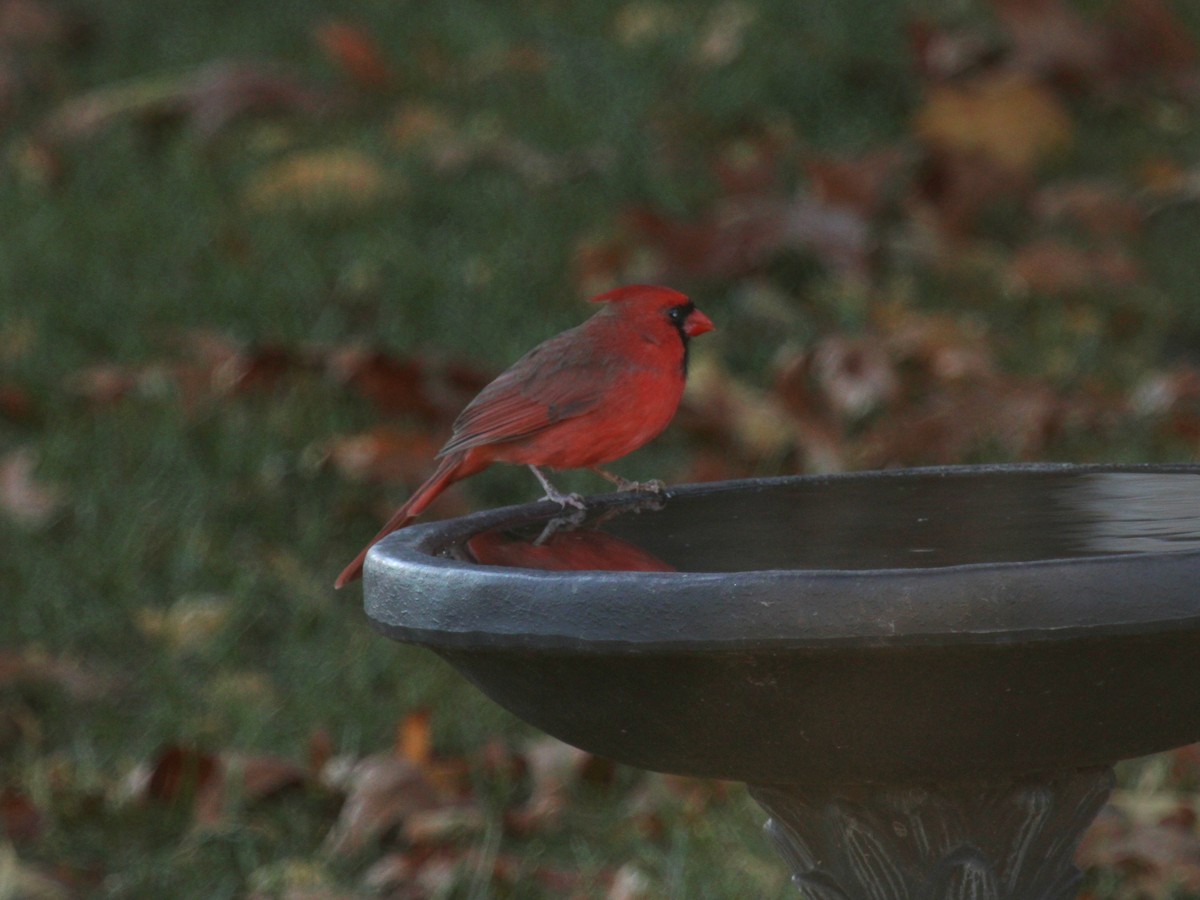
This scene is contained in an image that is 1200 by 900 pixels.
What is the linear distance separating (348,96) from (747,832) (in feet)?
12.3

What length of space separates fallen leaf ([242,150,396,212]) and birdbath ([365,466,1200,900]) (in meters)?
3.41

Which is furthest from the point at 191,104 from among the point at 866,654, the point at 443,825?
the point at 866,654

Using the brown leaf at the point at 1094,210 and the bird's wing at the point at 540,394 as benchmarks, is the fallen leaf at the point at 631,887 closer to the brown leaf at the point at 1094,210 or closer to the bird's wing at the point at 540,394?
the bird's wing at the point at 540,394

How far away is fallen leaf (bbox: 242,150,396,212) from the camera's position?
566 centimetres

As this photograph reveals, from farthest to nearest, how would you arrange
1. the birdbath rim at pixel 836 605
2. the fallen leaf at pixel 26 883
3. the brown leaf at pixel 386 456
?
the brown leaf at pixel 386 456 < the fallen leaf at pixel 26 883 < the birdbath rim at pixel 836 605

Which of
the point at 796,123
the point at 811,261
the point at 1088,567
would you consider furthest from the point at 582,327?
the point at 796,123

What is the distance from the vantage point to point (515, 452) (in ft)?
9.14

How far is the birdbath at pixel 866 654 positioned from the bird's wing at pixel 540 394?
0.30 meters

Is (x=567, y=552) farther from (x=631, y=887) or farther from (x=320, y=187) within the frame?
(x=320, y=187)

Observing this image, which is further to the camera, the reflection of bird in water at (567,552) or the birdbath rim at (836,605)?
the reflection of bird in water at (567,552)

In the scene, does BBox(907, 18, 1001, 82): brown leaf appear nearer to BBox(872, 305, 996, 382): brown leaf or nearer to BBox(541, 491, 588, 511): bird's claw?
BBox(872, 305, 996, 382): brown leaf

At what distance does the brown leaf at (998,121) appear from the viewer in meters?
6.01

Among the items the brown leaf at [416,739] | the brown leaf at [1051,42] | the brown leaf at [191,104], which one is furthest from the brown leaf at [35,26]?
the brown leaf at [416,739]

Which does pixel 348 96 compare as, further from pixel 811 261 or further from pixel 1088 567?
pixel 1088 567
